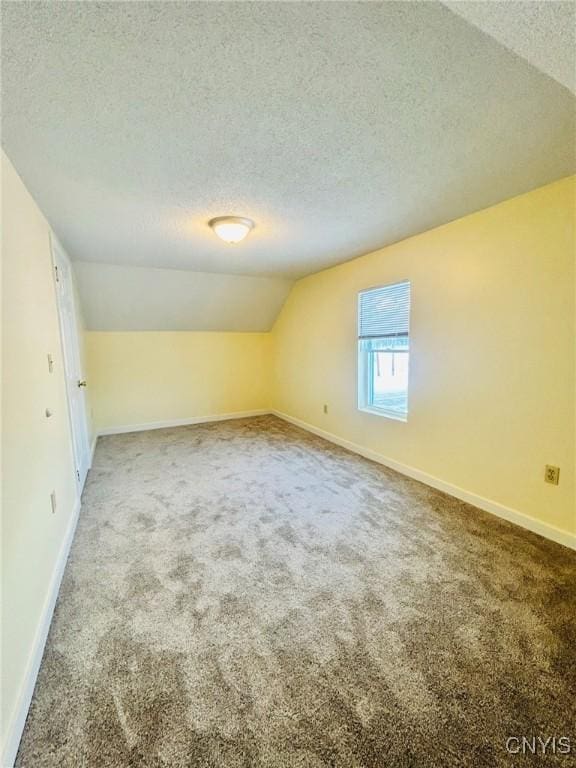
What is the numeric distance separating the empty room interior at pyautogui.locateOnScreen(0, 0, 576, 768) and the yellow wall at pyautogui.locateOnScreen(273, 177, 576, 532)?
0.02 m

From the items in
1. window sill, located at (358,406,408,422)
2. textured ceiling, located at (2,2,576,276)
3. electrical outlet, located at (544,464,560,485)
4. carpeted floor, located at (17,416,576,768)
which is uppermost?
textured ceiling, located at (2,2,576,276)

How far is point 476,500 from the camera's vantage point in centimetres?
258

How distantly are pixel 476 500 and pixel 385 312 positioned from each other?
6.24 feet

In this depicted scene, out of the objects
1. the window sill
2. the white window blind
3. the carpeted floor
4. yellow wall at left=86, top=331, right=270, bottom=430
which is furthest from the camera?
yellow wall at left=86, top=331, right=270, bottom=430

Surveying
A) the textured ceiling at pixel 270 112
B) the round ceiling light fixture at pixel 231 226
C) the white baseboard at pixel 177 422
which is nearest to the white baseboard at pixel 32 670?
the textured ceiling at pixel 270 112

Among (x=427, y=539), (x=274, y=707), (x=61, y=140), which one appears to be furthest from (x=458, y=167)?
(x=274, y=707)

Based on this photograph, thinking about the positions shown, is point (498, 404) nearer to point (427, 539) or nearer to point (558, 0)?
point (427, 539)

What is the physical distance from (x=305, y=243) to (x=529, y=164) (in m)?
1.74

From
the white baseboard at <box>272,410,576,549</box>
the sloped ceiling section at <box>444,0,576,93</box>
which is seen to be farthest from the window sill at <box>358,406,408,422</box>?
the sloped ceiling section at <box>444,0,576,93</box>

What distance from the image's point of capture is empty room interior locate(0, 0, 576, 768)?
1.05 m

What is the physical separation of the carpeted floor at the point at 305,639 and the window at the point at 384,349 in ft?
3.91

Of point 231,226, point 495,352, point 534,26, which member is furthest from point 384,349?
point 534,26

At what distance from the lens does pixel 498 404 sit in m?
2.41

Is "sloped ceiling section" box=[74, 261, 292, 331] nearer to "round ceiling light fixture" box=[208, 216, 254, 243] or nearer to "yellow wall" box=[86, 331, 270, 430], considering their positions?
"yellow wall" box=[86, 331, 270, 430]
